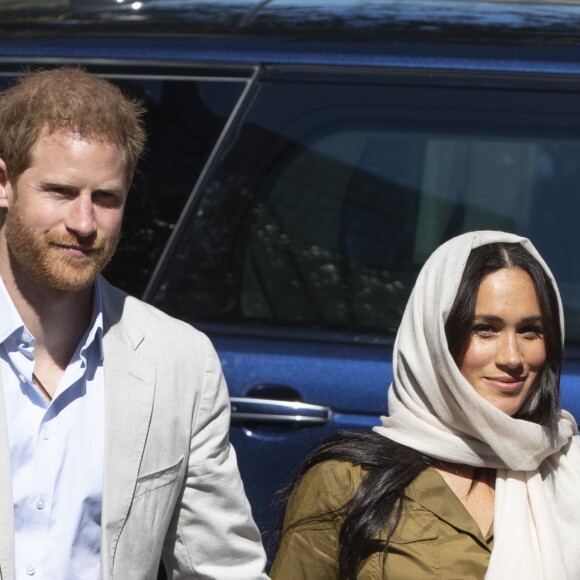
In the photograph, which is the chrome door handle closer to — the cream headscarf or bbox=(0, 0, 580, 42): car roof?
the cream headscarf

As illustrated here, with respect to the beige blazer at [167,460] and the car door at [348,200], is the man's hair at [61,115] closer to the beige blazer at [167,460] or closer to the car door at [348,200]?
the beige blazer at [167,460]

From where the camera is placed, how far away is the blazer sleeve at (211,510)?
2.64 metres

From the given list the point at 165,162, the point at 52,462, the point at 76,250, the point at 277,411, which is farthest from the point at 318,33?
the point at 52,462

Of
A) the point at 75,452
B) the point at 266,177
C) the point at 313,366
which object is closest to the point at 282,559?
the point at 75,452

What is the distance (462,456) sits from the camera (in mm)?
2746

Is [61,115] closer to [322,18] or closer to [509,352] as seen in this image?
[509,352]

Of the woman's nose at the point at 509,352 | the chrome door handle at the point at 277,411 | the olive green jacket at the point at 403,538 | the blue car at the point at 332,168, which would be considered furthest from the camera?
the blue car at the point at 332,168

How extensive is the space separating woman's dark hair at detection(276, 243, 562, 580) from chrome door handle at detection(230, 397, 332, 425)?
53 cm

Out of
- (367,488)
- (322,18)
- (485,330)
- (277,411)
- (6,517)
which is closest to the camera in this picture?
(6,517)

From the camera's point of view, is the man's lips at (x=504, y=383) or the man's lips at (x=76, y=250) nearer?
the man's lips at (x=76, y=250)

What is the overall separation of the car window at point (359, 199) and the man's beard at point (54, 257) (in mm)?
1080

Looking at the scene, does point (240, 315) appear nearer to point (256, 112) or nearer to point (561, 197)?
point (256, 112)

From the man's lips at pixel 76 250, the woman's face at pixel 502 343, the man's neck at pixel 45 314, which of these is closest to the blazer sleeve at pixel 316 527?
the woman's face at pixel 502 343

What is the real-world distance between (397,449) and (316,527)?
0.23 meters
